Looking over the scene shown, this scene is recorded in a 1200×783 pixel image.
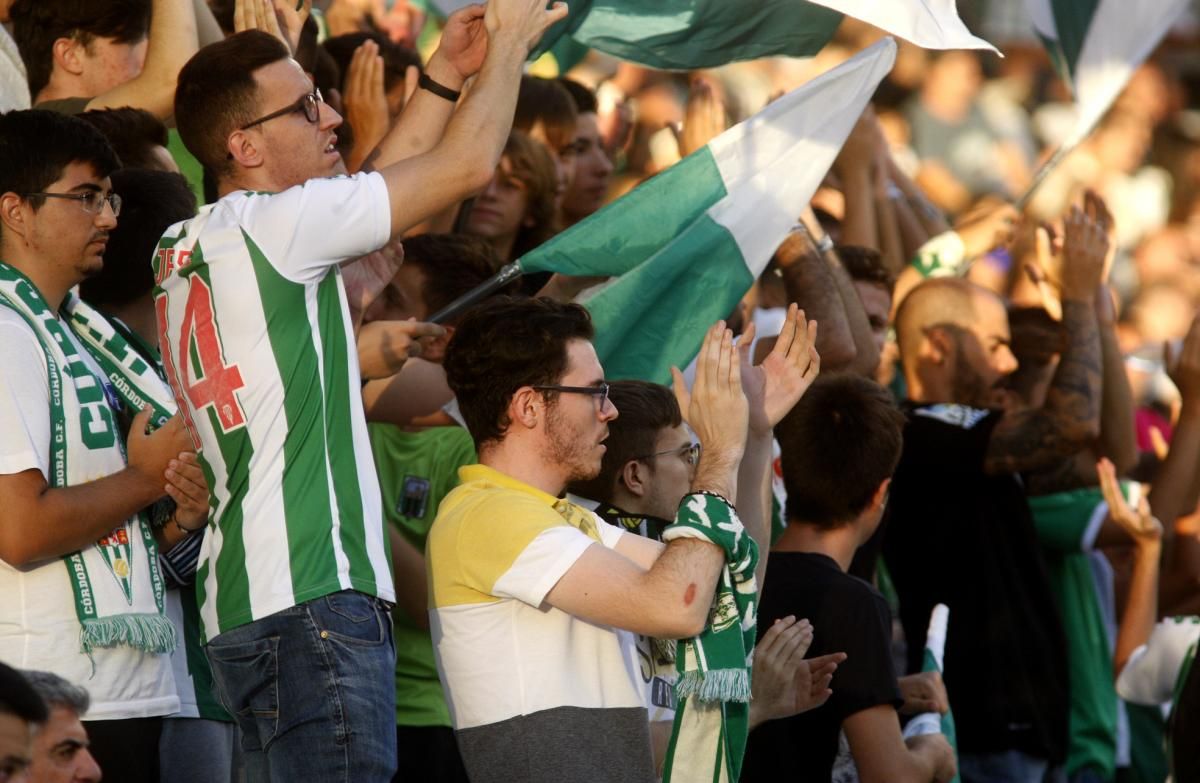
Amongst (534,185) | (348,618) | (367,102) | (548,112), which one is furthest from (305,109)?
(548,112)

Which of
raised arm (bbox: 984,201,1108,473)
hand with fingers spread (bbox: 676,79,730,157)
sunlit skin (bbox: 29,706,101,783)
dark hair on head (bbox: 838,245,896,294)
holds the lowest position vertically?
raised arm (bbox: 984,201,1108,473)

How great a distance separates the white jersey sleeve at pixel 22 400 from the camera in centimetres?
372

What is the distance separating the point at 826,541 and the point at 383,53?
2659 mm

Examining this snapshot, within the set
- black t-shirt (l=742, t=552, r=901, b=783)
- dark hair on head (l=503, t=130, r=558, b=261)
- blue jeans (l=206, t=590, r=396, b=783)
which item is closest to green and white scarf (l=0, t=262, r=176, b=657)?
blue jeans (l=206, t=590, r=396, b=783)

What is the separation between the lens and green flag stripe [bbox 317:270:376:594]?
142 inches

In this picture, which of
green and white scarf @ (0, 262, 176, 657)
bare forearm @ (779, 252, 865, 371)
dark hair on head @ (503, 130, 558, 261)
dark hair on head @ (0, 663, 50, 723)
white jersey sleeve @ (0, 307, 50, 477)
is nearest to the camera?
dark hair on head @ (0, 663, 50, 723)

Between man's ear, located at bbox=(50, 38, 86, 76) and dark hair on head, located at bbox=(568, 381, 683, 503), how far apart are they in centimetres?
207

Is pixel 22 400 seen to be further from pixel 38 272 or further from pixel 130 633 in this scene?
pixel 130 633

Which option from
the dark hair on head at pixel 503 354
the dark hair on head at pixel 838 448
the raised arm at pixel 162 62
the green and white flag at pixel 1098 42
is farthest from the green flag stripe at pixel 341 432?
the green and white flag at pixel 1098 42

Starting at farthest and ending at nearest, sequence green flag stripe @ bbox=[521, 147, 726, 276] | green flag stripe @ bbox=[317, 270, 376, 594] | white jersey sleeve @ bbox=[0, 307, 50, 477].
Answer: green flag stripe @ bbox=[521, 147, 726, 276] < white jersey sleeve @ bbox=[0, 307, 50, 477] < green flag stripe @ bbox=[317, 270, 376, 594]

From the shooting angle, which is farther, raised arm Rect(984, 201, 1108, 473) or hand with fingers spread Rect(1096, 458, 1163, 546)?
hand with fingers spread Rect(1096, 458, 1163, 546)

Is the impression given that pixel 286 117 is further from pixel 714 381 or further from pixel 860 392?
pixel 860 392

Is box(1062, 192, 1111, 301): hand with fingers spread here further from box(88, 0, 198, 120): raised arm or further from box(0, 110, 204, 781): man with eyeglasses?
box(0, 110, 204, 781): man with eyeglasses

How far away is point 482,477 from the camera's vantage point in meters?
3.87
